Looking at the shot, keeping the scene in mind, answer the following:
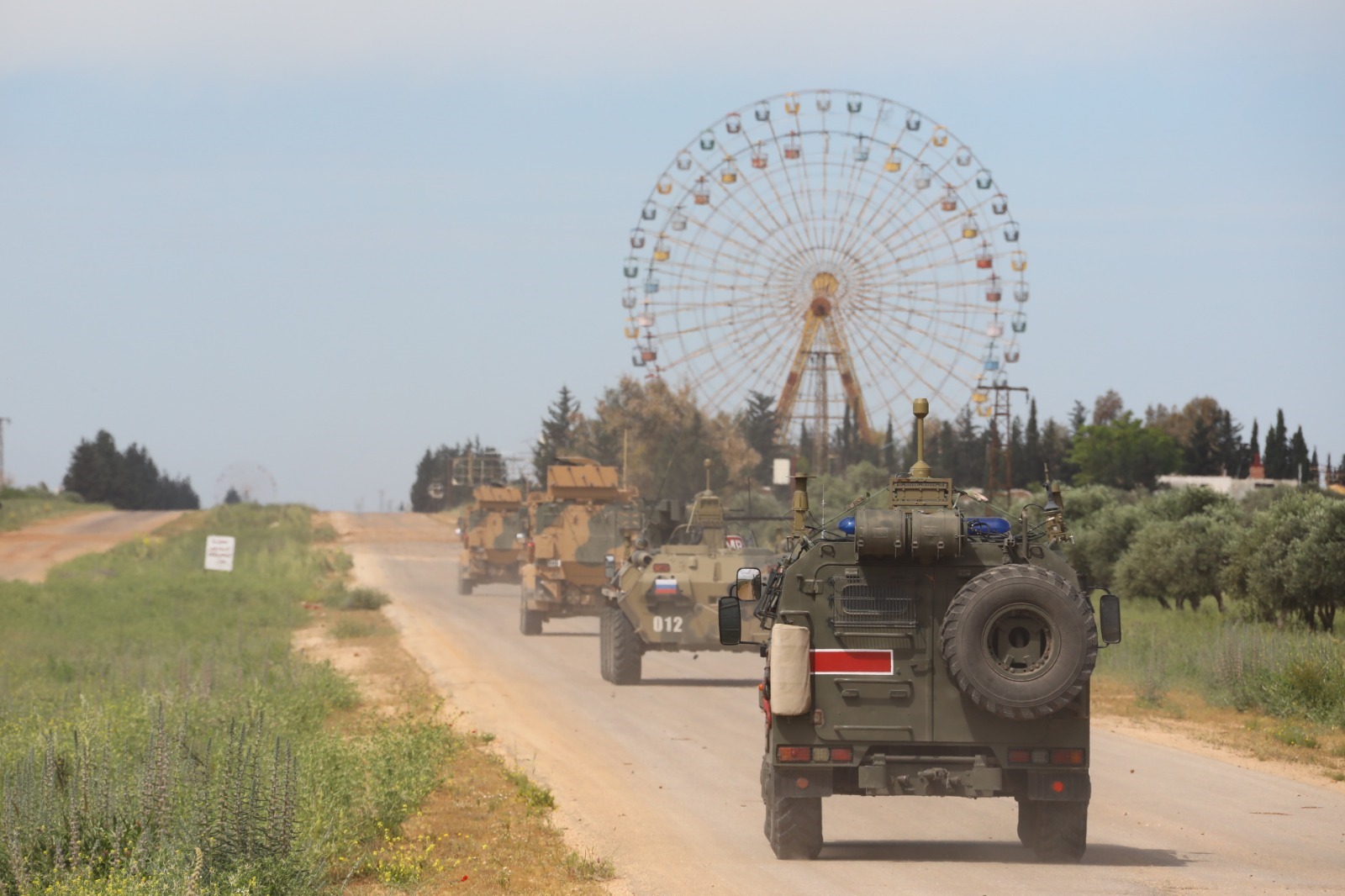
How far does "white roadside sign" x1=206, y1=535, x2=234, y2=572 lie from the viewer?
4047 centimetres

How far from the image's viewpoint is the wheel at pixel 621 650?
24406 mm

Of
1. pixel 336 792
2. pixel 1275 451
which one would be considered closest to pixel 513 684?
pixel 336 792

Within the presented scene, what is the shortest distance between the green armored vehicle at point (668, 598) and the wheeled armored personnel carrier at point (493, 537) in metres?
24.6

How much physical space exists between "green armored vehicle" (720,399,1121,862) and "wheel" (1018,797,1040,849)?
13 cm

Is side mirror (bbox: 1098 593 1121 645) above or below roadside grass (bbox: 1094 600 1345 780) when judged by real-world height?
above

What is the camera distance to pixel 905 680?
11484mm

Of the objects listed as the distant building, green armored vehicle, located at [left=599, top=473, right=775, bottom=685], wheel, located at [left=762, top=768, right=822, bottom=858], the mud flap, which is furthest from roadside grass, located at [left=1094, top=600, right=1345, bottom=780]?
the distant building

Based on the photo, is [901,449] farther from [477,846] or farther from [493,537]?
[477,846]

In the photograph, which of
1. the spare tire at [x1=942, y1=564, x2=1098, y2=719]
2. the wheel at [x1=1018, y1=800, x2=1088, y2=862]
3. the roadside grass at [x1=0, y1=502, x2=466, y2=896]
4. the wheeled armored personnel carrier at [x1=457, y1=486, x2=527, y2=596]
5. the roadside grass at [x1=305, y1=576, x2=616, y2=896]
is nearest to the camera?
the roadside grass at [x1=0, y1=502, x2=466, y2=896]

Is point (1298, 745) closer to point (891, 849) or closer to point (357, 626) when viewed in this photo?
point (891, 849)

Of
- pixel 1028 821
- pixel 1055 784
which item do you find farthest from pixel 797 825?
pixel 1055 784

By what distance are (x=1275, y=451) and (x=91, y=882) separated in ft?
278

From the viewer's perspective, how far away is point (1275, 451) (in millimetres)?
87188

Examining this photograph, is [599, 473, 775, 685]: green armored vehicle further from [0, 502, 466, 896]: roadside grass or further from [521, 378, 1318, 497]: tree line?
[521, 378, 1318, 497]: tree line
